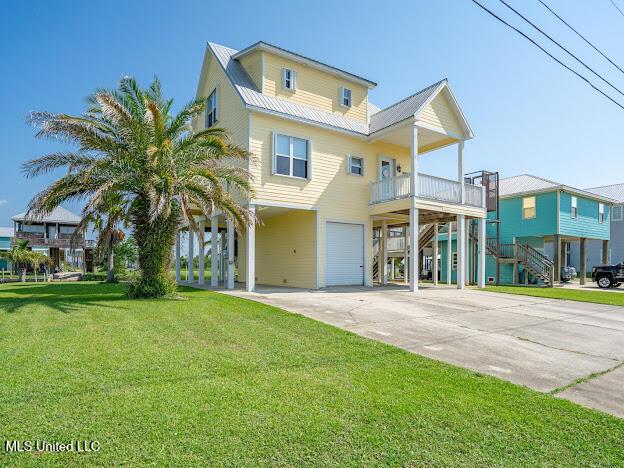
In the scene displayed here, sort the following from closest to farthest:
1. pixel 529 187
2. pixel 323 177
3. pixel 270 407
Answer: pixel 270 407 → pixel 323 177 → pixel 529 187

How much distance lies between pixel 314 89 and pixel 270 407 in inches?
574

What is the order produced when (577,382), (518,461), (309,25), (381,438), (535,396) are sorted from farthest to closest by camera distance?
(309,25)
(577,382)
(535,396)
(381,438)
(518,461)

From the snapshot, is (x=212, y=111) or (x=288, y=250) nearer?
(x=288, y=250)

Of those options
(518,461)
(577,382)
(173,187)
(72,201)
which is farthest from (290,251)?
(518,461)

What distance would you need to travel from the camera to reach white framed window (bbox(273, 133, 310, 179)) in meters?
14.0

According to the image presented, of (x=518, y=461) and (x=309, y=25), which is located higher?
(x=309, y=25)

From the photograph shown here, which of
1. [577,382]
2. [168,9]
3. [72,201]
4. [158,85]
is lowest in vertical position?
[577,382]

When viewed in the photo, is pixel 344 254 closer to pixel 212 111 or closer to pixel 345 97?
pixel 345 97

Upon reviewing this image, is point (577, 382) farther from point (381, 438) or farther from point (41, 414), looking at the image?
point (41, 414)

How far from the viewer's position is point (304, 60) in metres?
15.5

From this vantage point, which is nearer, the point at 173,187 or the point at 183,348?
the point at 183,348

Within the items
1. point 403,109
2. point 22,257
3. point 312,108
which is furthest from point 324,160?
point 22,257

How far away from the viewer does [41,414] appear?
3.41 m

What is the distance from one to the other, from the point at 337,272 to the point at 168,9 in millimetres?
10667
